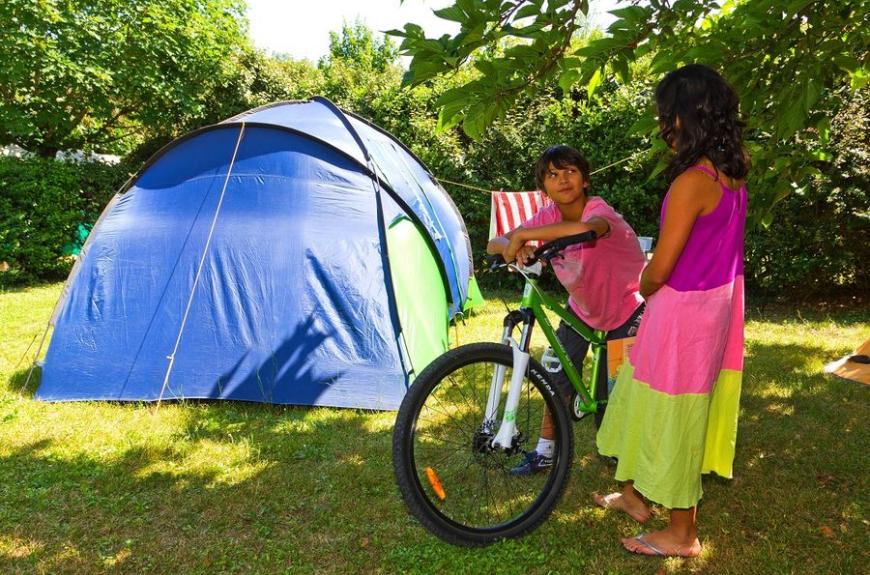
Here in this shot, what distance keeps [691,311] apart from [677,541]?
0.94 metres

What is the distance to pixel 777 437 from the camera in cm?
353

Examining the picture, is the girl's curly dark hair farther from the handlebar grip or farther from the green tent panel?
the green tent panel

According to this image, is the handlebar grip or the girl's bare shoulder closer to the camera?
the girl's bare shoulder

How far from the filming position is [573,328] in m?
2.79

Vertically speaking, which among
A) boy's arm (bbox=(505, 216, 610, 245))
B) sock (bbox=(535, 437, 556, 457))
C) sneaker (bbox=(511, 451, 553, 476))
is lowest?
sneaker (bbox=(511, 451, 553, 476))

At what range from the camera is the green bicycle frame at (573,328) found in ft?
8.00

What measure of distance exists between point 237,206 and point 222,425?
1464mm

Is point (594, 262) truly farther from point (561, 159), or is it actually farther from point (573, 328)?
point (561, 159)

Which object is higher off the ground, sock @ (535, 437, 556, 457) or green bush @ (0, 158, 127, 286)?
green bush @ (0, 158, 127, 286)

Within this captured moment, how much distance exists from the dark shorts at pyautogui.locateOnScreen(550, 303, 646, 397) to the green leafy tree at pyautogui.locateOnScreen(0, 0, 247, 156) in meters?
9.40

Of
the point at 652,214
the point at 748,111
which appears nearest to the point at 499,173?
the point at 652,214

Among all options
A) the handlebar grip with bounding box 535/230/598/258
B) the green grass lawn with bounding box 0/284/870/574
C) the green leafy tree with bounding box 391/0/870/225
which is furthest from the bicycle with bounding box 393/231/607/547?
the green leafy tree with bounding box 391/0/870/225

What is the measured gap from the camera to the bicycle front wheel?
87.7 inches

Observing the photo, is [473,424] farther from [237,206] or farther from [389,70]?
[389,70]
